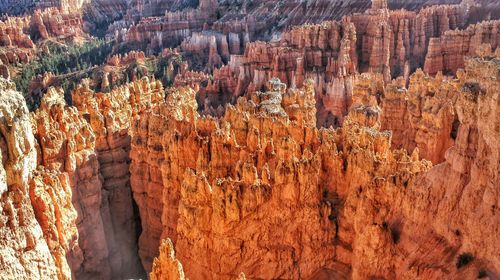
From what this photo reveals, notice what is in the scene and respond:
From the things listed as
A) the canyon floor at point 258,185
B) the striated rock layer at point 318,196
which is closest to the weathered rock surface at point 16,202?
the canyon floor at point 258,185

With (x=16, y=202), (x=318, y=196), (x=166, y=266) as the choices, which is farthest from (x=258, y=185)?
(x=16, y=202)

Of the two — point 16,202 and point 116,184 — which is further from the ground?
point 16,202

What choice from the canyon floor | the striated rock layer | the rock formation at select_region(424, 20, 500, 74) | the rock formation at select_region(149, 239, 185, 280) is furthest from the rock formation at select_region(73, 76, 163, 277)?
the rock formation at select_region(424, 20, 500, 74)

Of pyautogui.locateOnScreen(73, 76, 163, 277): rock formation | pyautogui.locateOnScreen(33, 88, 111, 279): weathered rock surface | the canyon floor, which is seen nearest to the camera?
the canyon floor

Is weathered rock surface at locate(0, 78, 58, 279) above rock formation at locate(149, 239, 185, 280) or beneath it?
above

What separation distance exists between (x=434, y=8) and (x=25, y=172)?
4291 cm

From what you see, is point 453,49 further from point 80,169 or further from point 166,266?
point 166,266

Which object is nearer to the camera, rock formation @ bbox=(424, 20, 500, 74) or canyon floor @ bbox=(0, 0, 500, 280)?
canyon floor @ bbox=(0, 0, 500, 280)

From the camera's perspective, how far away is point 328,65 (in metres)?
35.8

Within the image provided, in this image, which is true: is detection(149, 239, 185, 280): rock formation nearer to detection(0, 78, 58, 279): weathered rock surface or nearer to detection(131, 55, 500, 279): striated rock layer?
detection(131, 55, 500, 279): striated rock layer

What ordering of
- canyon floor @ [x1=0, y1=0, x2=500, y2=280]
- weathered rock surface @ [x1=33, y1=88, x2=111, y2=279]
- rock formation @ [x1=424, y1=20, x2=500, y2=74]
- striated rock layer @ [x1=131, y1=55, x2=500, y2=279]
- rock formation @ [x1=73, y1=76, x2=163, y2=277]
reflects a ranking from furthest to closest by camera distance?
rock formation @ [x1=424, y1=20, x2=500, y2=74] → rock formation @ [x1=73, y1=76, x2=163, y2=277] → weathered rock surface @ [x1=33, y1=88, x2=111, y2=279] → striated rock layer @ [x1=131, y1=55, x2=500, y2=279] → canyon floor @ [x1=0, y1=0, x2=500, y2=280]

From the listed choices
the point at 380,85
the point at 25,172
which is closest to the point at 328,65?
the point at 380,85

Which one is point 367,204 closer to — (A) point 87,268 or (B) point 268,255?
(B) point 268,255

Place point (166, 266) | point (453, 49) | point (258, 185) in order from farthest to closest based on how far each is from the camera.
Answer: point (453, 49), point (258, 185), point (166, 266)
